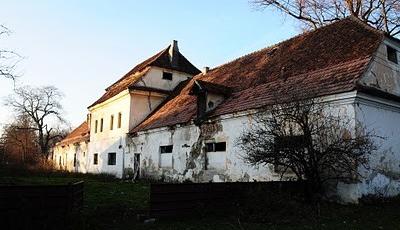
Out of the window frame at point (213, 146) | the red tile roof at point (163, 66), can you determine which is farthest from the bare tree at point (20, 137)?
the window frame at point (213, 146)

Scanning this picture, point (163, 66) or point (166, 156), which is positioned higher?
point (163, 66)

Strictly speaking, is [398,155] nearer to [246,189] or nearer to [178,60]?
[246,189]

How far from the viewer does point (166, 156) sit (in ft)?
64.2

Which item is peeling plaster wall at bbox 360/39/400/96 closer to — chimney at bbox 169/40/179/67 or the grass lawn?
the grass lawn

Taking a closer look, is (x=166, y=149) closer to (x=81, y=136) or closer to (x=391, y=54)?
(x=391, y=54)

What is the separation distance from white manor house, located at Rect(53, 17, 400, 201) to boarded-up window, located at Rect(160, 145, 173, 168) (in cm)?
5

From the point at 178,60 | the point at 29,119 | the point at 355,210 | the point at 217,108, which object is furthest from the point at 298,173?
the point at 29,119

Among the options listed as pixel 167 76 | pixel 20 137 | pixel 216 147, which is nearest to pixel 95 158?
pixel 167 76

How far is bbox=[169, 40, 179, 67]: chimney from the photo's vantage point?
2706 cm

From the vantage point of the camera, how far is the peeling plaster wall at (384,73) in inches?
477

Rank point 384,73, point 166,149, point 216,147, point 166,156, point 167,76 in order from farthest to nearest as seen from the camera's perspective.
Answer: point 167,76 → point 166,149 → point 166,156 → point 216,147 → point 384,73

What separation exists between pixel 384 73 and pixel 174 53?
17.0 meters

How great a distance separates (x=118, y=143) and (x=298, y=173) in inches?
655

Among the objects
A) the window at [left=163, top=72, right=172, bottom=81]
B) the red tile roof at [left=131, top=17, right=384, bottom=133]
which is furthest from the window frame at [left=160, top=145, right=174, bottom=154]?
the window at [left=163, top=72, right=172, bottom=81]
